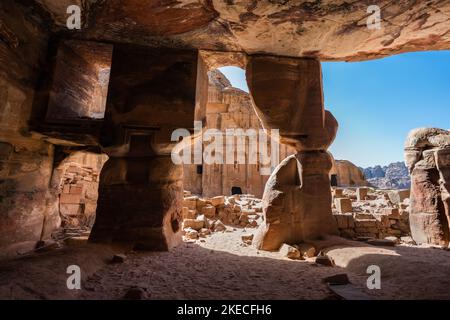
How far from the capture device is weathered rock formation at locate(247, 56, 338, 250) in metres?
4.92

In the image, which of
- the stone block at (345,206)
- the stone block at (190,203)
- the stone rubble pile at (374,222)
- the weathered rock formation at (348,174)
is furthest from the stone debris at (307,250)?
the weathered rock formation at (348,174)

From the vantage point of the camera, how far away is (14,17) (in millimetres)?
3889

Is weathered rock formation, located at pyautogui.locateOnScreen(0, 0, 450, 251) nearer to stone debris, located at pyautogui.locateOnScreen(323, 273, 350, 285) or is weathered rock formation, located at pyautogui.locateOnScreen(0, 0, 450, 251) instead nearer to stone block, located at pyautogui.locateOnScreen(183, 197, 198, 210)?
stone debris, located at pyautogui.locateOnScreen(323, 273, 350, 285)

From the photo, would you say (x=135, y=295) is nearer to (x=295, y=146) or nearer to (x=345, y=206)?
(x=295, y=146)

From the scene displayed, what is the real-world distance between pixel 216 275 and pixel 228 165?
1632 cm

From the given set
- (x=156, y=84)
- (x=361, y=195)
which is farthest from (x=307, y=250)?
(x=361, y=195)

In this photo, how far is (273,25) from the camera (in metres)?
4.14

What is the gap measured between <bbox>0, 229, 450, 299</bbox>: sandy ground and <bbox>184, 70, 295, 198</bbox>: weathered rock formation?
14751mm

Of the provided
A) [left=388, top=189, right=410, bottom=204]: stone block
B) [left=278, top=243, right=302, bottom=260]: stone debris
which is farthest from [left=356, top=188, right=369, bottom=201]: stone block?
[left=278, top=243, right=302, bottom=260]: stone debris

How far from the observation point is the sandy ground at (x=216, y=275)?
2424 millimetres

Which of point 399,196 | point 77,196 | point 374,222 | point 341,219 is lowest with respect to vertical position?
point 374,222

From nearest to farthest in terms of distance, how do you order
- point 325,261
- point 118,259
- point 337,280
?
point 337,280 < point 118,259 < point 325,261
